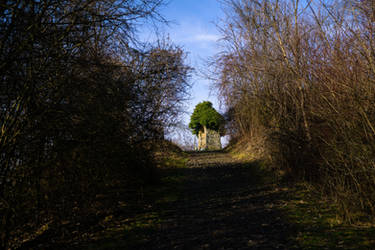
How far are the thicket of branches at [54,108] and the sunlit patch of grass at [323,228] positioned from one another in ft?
11.8

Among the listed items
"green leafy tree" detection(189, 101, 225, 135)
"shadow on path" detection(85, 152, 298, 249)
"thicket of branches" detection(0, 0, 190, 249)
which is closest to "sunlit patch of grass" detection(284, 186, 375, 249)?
"shadow on path" detection(85, 152, 298, 249)

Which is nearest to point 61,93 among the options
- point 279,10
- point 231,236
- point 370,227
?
point 231,236

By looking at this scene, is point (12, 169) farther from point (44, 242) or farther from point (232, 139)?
point (232, 139)

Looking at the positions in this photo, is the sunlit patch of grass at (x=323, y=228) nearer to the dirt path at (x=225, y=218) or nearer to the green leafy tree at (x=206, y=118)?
→ the dirt path at (x=225, y=218)

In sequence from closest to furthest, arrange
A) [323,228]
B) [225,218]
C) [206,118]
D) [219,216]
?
[323,228], [225,218], [219,216], [206,118]

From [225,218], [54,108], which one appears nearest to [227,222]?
[225,218]

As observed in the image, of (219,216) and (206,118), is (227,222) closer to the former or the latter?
(219,216)

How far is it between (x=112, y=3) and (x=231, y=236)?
164 inches

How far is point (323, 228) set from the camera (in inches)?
206

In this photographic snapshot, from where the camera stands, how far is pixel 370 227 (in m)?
4.96

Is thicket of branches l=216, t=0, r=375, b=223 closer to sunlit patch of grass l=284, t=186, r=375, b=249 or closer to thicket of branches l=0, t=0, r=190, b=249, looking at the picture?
Result: sunlit patch of grass l=284, t=186, r=375, b=249

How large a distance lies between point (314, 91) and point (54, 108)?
444 cm

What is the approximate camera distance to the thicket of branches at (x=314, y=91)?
4887mm

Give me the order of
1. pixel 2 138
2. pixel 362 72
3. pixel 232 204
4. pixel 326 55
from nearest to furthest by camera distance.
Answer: pixel 2 138 → pixel 362 72 → pixel 326 55 → pixel 232 204
